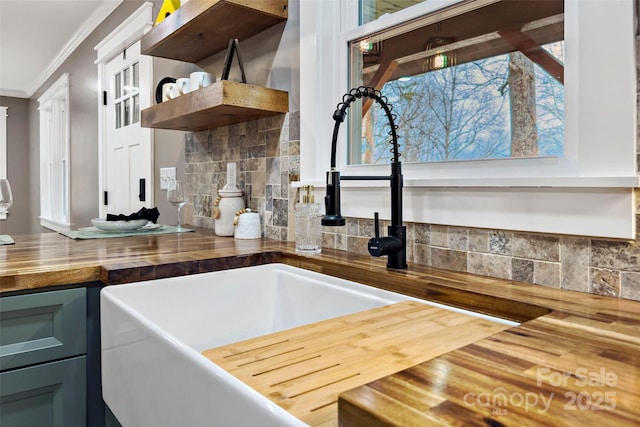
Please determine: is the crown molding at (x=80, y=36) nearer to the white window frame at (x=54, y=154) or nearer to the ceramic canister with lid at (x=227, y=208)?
the white window frame at (x=54, y=154)

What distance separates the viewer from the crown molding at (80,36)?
3.47 metres

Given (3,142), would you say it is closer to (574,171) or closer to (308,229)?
(308,229)

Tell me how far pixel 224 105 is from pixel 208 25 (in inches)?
17.3

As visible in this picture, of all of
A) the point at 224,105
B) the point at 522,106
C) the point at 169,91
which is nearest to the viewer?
the point at 522,106

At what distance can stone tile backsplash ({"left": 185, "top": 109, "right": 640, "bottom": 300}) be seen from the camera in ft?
2.81

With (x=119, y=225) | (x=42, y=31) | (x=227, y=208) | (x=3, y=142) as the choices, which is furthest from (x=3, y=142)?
(x=227, y=208)

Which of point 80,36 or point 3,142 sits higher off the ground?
point 80,36

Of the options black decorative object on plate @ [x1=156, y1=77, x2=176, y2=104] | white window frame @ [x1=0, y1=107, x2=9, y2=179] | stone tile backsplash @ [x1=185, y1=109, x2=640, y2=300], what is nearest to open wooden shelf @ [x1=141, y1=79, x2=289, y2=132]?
stone tile backsplash @ [x1=185, y1=109, x2=640, y2=300]

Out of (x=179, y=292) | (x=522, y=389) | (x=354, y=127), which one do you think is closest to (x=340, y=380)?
(x=522, y=389)

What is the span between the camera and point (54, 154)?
538 centimetres

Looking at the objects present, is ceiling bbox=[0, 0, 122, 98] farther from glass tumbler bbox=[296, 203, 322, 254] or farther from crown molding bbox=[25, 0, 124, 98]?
glass tumbler bbox=[296, 203, 322, 254]

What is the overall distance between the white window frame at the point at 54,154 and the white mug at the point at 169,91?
3.01 meters

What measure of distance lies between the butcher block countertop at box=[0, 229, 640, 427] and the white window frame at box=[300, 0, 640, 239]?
0.14m

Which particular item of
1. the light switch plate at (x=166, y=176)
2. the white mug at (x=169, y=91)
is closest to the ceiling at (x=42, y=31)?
the light switch plate at (x=166, y=176)
